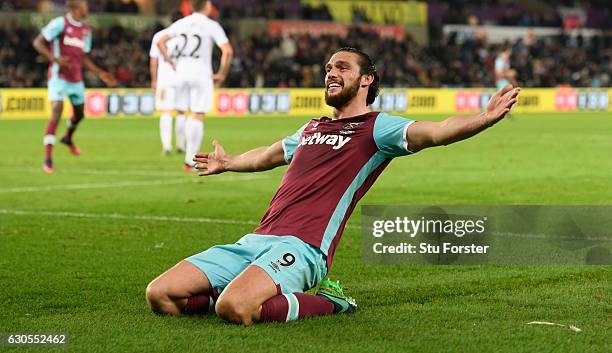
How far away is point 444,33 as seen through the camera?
46.2 meters

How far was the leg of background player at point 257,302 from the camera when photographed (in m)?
5.43

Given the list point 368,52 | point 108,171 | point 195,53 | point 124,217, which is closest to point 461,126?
point 124,217

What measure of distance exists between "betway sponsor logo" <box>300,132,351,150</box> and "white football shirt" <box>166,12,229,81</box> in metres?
9.69

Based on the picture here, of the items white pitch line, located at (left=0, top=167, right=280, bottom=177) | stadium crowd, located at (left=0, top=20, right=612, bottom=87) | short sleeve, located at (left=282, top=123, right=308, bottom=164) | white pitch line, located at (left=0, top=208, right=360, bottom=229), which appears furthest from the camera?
stadium crowd, located at (left=0, top=20, right=612, bottom=87)

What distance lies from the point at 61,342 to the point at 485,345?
1851 millimetres

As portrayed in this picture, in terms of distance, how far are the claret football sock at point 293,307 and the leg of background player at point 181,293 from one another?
424mm

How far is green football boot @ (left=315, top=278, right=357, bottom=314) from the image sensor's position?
5785 millimetres

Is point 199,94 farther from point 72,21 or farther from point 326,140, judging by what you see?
point 326,140

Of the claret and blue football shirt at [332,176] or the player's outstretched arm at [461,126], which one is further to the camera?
the claret and blue football shirt at [332,176]

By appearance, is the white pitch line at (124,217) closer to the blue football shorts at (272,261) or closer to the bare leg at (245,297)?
the blue football shorts at (272,261)

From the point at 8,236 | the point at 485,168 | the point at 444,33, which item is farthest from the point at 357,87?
the point at 444,33

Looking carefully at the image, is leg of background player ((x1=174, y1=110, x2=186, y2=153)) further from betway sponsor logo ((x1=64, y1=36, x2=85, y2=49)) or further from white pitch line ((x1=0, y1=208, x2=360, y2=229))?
white pitch line ((x1=0, y1=208, x2=360, y2=229))

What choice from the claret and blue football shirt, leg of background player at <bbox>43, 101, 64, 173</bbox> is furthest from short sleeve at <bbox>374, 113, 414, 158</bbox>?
leg of background player at <bbox>43, 101, 64, 173</bbox>

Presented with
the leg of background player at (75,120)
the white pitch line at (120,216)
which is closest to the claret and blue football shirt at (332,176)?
the white pitch line at (120,216)
